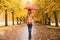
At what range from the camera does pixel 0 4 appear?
31656 mm

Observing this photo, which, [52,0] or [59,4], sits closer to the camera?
[59,4]

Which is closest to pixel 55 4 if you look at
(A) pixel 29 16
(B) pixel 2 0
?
(B) pixel 2 0

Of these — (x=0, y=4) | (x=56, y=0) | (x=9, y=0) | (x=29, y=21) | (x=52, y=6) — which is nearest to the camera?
(x=29, y=21)

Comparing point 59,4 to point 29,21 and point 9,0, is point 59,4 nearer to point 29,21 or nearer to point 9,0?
point 9,0

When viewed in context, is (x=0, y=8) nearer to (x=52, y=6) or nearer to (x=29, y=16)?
(x=52, y=6)

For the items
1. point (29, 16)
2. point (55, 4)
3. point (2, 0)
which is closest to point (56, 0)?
point (55, 4)

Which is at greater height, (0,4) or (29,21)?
(0,4)

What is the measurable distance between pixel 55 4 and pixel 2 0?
8225 mm

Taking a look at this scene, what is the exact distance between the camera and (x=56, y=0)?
3394cm

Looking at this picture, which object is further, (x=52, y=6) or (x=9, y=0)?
(x=9, y=0)

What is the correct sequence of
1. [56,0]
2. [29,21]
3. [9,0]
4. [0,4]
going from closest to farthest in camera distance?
[29,21], [0,4], [56,0], [9,0]

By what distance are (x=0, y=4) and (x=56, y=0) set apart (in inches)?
343

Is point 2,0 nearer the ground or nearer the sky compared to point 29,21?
nearer the sky

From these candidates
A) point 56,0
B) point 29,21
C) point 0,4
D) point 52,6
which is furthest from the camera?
point 52,6
